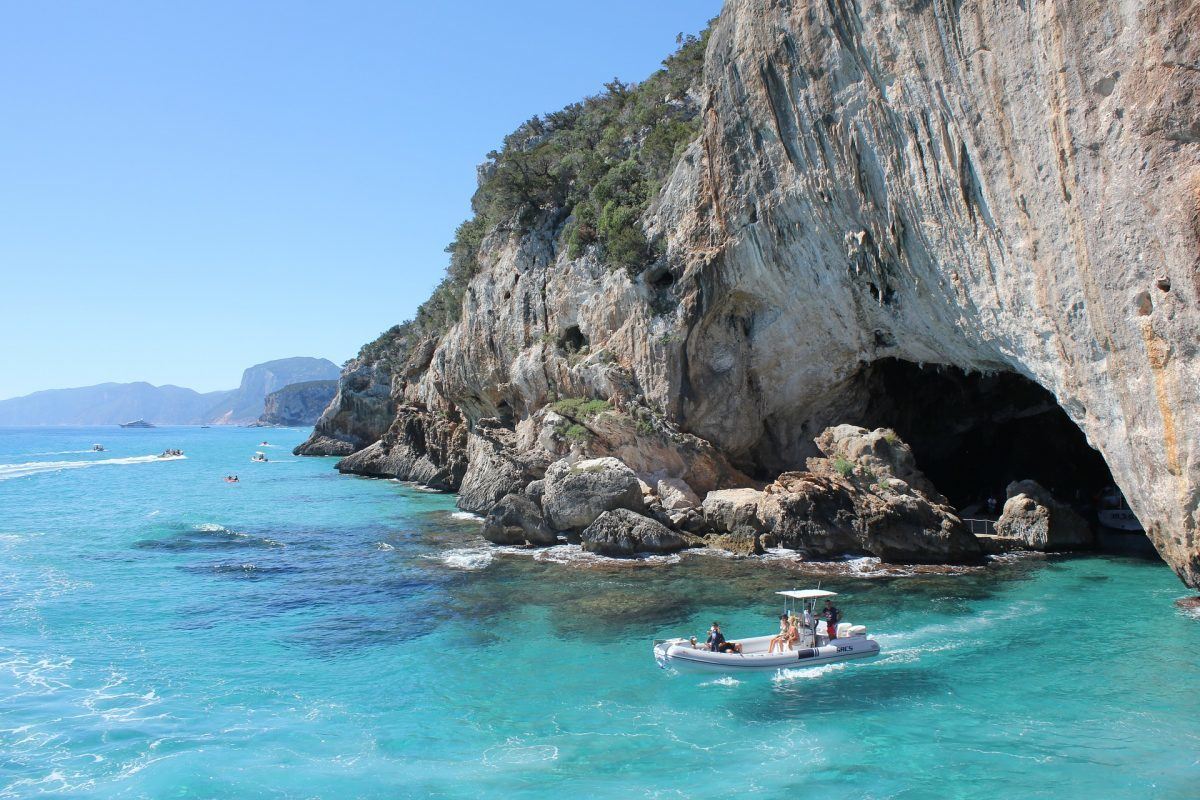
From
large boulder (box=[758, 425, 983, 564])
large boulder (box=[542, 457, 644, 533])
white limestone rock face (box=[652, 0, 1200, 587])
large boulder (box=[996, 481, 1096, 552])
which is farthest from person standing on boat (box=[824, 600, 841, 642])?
large boulder (box=[996, 481, 1096, 552])

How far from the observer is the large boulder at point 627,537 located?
25.5m

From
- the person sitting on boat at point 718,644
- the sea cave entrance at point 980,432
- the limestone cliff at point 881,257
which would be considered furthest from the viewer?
the sea cave entrance at point 980,432

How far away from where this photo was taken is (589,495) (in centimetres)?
2778

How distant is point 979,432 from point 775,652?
2164 cm

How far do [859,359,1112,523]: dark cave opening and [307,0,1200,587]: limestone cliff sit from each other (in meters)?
0.65

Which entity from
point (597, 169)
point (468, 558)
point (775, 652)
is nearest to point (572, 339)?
point (597, 169)

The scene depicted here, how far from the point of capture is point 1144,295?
45.5 feet

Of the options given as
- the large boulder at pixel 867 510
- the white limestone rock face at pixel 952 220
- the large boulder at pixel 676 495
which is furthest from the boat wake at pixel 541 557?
the white limestone rock face at pixel 952 220

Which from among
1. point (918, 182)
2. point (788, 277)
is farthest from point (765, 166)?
point (918, 182)

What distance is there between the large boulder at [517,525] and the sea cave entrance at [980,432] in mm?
13032

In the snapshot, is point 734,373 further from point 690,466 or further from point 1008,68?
point 1008,68

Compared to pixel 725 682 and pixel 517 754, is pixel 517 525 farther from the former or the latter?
pixel 517 754

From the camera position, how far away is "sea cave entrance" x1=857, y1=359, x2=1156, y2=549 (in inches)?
1222

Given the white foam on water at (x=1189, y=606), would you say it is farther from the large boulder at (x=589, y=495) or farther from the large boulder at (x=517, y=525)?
the large boulder at (x=517, y=525)
